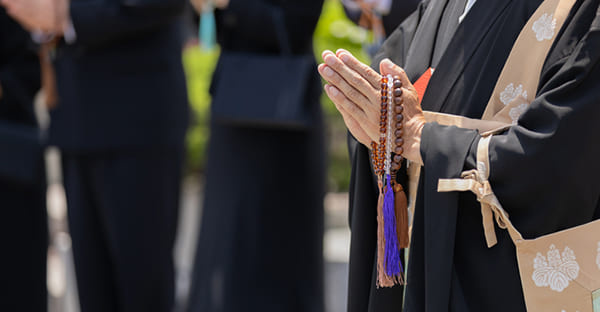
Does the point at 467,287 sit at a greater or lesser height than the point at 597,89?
lesser

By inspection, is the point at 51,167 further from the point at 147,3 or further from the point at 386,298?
the point at 386,298

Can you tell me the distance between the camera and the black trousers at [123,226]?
119 inches

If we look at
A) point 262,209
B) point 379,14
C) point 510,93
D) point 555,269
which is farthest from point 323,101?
point 555,269

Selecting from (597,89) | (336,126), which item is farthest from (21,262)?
(336,126)

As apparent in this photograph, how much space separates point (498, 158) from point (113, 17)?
1804 millimetres

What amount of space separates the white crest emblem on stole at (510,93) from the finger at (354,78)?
10.7 inches

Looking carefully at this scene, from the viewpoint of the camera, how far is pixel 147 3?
289cm

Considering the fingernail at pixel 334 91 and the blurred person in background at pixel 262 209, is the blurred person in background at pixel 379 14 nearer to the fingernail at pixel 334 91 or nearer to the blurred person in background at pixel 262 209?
the blurred person in background at pixel 262 209

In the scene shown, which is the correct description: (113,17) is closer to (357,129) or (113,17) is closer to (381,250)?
(357,129)

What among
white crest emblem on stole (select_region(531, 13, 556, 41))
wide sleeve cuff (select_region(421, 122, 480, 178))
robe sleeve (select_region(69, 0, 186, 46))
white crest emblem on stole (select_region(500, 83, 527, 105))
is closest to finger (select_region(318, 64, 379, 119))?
wide sleeve cuff (select_region(421, 122, 480, 178))

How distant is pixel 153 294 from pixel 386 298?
1.53m

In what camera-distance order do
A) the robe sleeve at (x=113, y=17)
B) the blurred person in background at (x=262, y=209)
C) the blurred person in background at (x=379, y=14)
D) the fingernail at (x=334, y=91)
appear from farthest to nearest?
the blurred person in background at (x=262, y=209) → the robe sleeve at (x=113, y=17) → the blurred person in background at (x=379, y=14) → the fingernail at (x=334, y=91)

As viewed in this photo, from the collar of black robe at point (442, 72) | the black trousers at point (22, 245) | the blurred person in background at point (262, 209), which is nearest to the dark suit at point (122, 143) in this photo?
the blurred person in background at point (262, 209)

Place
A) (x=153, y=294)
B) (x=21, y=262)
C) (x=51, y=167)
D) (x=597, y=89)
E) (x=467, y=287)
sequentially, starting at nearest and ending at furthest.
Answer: (x=597, y=89), (x=467, y=287), (x=153, y=294), (x=21, y=262), (x=51, y=167)
